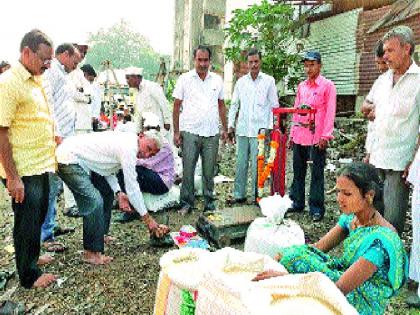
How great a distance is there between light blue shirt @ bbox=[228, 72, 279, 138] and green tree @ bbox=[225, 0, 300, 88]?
3705 mm

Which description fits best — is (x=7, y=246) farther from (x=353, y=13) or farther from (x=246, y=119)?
(x=353, y=13)

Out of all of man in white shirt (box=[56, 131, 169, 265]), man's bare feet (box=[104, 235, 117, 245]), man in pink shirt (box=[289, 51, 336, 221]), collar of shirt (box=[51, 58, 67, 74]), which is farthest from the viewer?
man in pink shirt (box=[289, 51, 336, 221])

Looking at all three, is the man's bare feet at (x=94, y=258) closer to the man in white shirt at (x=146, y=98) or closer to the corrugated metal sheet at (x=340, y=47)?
the man in white shirt at (x=146, y=98)

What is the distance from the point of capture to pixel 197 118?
16.9 feet

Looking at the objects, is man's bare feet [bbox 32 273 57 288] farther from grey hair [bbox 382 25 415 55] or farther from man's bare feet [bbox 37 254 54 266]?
grey hair [bbox 382 25 415 55]

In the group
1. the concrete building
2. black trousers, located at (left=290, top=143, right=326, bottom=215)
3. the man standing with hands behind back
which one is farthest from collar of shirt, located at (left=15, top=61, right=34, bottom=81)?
the concrete building

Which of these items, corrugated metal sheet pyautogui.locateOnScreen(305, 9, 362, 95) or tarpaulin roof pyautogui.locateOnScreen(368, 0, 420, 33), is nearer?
tarpaulin roof pyautogui.locateOnScreen(368, 0, 420, 33)

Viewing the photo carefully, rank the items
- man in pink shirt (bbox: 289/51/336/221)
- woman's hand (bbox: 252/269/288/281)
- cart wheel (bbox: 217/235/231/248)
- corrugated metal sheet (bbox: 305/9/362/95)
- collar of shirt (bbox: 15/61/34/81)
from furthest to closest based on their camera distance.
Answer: corrugated metal sheet (bbox: 305/9/362/95) < man in pink shirt (bbox: 289/51/336/221) < cart wheel (bbox: 217/235/231/248) < collar of shirt (bbox: 15/61/34/81) < woman's hand (bbox: 252/269/288/281)

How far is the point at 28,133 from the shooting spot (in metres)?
3.11

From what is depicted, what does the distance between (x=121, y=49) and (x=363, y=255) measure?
217 feet

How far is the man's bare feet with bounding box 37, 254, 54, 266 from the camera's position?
12.4 feet

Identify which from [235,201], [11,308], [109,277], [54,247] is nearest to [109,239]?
[54,247]

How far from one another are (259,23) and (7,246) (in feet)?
23.2

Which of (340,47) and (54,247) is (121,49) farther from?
(54,247)
